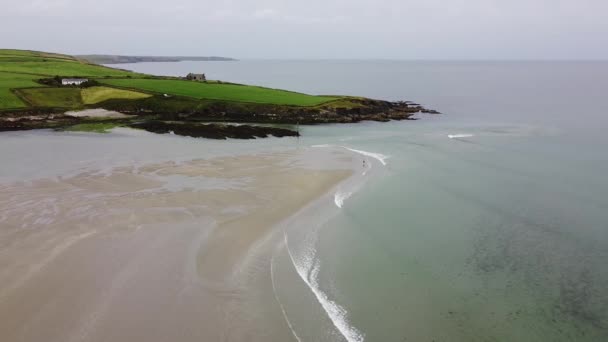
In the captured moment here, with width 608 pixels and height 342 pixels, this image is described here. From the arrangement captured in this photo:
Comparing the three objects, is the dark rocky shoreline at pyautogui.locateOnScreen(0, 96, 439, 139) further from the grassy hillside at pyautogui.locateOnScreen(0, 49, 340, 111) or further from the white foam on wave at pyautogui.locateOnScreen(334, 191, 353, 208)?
the white foam on wave at pyautogui.locateOnScreen(334, 191, 353, 208)

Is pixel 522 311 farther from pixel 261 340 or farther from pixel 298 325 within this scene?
pixel 261 340

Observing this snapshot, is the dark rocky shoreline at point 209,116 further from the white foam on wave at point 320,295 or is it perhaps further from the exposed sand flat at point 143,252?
the white foam on wave at point 320,295

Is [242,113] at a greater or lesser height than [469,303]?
greater

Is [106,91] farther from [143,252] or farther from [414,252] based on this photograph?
[414,252]

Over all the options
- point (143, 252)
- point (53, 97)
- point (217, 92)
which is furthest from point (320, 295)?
point (217, 92)

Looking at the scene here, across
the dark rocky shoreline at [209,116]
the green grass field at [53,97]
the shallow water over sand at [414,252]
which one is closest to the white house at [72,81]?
the green grass field at [53,97]

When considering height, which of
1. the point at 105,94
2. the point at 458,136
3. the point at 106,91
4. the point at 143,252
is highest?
the point at 106,91

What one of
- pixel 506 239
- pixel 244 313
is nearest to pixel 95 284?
pixel 244 313
